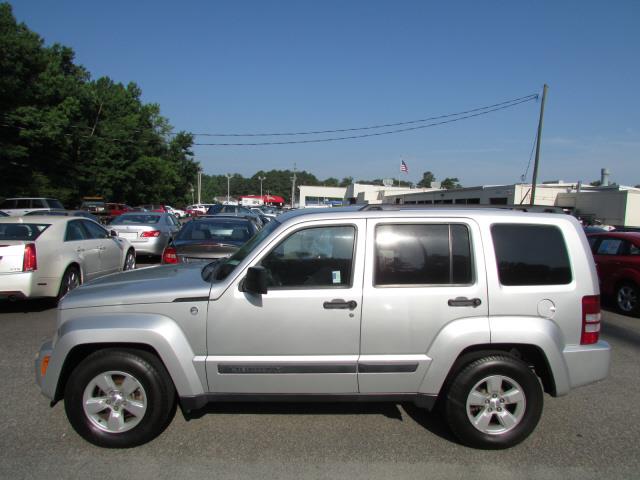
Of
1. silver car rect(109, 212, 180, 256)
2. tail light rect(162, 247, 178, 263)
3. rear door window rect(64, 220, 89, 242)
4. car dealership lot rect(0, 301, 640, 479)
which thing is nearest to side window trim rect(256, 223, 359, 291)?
car dealership lot rect(0, 301, 640, 479)

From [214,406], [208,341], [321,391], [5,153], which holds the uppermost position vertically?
[5,153]

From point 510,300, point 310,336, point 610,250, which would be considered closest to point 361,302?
point 310,336

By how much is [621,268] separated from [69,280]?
32.7 feet

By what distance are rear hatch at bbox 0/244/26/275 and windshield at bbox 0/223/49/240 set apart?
373 mm

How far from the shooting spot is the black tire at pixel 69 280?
24.4 feet

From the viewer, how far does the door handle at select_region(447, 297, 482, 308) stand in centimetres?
342

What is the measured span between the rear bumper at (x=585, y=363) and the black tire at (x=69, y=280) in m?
7.08

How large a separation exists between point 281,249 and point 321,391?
1.10m

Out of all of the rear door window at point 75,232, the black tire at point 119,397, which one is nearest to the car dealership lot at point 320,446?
the black tire at point 119,397

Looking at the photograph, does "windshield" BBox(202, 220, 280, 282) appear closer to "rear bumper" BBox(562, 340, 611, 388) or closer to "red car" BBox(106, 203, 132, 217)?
"rear bumper" BBox(562, 340, 611, 388)

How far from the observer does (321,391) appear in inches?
136

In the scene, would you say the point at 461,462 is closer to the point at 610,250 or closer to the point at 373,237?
the point at 373,237

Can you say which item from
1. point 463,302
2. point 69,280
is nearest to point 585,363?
point 463,302

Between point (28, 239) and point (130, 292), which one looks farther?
point (28, 239)
